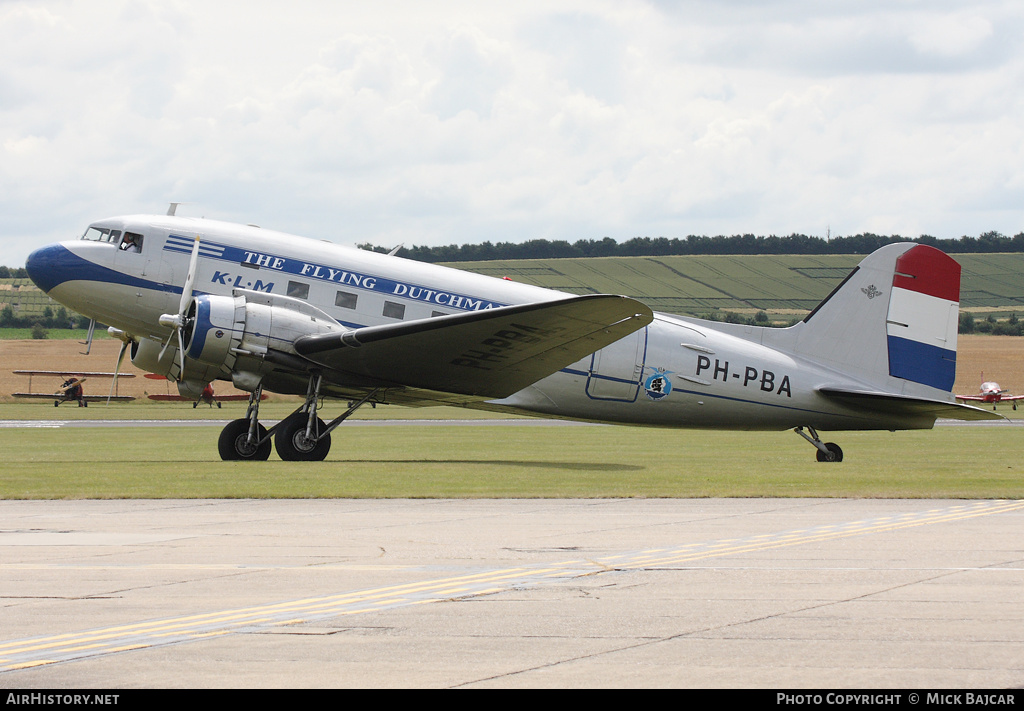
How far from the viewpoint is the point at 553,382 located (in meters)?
21.5

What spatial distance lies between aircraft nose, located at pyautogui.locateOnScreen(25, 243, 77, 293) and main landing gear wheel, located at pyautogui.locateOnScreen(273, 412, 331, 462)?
5.15 meters

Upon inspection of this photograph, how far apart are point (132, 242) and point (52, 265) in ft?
5.27

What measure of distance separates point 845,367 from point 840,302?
1.52 m

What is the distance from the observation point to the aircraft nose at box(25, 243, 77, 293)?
20.3 m

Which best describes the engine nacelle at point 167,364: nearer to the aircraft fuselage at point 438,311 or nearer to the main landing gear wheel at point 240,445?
the aircraft fuselage at point 438,311

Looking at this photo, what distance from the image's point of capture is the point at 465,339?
1872 cm

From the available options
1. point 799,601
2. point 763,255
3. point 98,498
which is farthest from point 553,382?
point 763,255

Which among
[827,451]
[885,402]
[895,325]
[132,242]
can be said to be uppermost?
[132,242]

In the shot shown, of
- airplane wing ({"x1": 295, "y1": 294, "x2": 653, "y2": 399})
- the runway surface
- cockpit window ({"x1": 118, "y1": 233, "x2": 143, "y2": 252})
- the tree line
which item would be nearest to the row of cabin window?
airplane wing ({"x1": 295, "y1": 294, "x2": 653, "y2": 399})

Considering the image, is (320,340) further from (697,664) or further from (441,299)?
(697,664)

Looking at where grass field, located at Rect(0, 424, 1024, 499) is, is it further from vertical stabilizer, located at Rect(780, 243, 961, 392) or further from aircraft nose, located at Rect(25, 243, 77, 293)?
aircraft nose, located at Rect(25, 243, 77, 293)

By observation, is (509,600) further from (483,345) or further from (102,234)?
(102,234)

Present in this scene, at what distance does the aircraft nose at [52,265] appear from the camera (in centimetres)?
2028

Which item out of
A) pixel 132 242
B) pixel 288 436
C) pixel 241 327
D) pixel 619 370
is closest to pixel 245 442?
pixel 288 436
